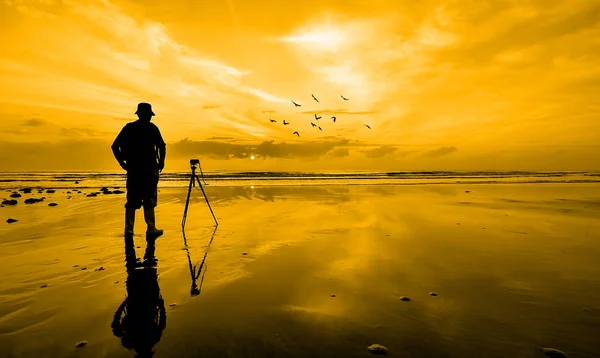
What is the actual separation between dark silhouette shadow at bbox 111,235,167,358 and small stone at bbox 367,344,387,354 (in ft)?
6.74

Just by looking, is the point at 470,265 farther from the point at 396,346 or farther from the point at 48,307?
the point at 48,307

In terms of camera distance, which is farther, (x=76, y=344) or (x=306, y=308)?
(x=306, y=308)

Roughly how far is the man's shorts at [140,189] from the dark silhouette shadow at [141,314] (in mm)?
3079

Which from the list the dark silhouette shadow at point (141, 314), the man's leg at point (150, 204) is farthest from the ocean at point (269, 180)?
the dark silhouette shadow at point (141, 314)

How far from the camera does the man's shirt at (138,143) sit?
880 centimetres

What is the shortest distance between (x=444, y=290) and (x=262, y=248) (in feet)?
13.2

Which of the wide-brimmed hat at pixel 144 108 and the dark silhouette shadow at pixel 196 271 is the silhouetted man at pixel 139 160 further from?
the dark silhouette shadow at pixel 196 271

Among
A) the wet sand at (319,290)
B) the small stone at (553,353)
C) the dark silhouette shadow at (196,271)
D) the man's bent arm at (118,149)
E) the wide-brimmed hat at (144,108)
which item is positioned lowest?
the dark silhouette shadow at (196,271)

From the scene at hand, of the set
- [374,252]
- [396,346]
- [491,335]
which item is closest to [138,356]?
[396,346]

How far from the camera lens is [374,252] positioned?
7285mm

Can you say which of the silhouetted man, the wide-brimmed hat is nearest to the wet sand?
the silhouetted man

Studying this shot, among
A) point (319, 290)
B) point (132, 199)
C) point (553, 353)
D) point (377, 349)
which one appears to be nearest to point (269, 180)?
point (132, 199)

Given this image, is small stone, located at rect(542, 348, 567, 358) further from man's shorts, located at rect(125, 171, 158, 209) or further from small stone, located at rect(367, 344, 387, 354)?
man's shorts, located at rect(125, 171, 158, 209)

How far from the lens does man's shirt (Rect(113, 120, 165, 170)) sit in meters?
8.80
